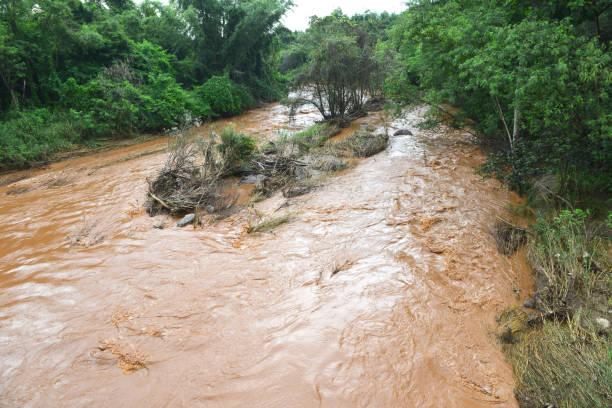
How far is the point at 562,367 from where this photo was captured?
2.03m

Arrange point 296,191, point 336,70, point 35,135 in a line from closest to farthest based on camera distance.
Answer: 1. point 296,191
2. point 35,135
3. point 336,70

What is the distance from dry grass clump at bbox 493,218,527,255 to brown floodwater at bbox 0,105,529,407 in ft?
0.44

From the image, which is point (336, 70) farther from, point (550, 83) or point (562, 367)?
point (562, 367)

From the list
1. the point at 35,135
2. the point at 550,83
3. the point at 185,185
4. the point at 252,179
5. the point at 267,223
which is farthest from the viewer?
the point at 35,135

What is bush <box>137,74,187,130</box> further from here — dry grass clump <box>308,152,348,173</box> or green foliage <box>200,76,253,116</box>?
dry grass clump <box>308,152,348,173</box>

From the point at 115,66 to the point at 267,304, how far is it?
14.7 meters

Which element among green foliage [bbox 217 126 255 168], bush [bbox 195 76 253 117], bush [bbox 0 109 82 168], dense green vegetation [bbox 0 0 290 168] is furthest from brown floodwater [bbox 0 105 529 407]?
bush [bbox 195 76 253 117]

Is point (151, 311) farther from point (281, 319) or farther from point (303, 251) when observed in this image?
point (303, 251)

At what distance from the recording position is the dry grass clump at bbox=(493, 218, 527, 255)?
13.0ft

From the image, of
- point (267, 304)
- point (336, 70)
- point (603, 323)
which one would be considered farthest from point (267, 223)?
point (336, 70)

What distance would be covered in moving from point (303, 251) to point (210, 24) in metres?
18.4

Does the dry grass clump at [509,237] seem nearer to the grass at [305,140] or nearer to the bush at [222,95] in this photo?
the grass at [305,140]

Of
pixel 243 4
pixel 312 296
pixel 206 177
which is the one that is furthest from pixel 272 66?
pixel 312 296

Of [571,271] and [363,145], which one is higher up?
[363,145]
